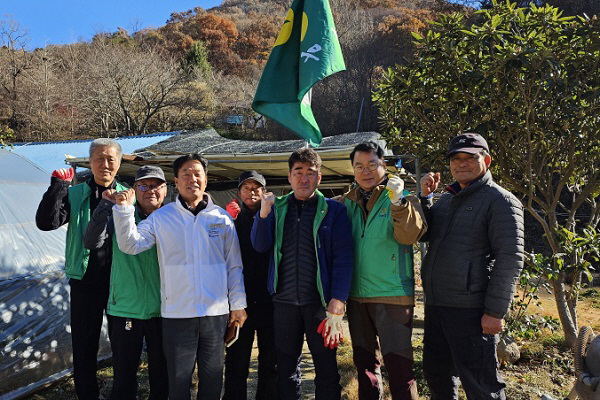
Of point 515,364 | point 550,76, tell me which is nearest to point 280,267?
point 550,76

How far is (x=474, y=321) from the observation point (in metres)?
2.53

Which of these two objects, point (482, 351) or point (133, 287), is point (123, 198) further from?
point (482, 351)

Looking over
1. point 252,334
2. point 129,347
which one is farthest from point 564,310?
point 129,347

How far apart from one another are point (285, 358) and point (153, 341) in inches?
34.5

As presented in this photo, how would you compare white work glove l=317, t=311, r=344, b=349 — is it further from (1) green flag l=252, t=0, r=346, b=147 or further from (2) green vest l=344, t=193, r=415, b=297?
(1) green flag l=252, t=0, r=346, b=147

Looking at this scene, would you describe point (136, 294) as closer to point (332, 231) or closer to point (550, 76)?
point (332, 231)

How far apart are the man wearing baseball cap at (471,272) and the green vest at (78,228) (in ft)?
7.41

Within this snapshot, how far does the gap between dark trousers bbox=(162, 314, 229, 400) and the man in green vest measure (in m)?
0.77

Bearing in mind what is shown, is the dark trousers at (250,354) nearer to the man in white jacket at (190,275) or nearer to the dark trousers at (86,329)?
the man in white jacket at (190,275)

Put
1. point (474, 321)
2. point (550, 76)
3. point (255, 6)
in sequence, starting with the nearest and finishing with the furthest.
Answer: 1. point (474, 321)
2. point (550, 76)
3. point (255, 6)

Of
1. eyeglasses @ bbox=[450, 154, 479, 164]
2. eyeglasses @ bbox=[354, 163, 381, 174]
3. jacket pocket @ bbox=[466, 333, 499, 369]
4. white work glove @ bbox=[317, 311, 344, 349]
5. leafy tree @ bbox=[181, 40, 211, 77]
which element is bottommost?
jacket pocket @ bbox=[466, 333, 499, 369]

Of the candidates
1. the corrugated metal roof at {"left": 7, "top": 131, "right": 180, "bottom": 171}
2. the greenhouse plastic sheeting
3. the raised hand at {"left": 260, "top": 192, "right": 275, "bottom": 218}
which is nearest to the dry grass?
the greenhouse plastic sheeting

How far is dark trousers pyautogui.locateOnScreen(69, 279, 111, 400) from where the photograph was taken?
9.99ft

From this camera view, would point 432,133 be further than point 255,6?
No
